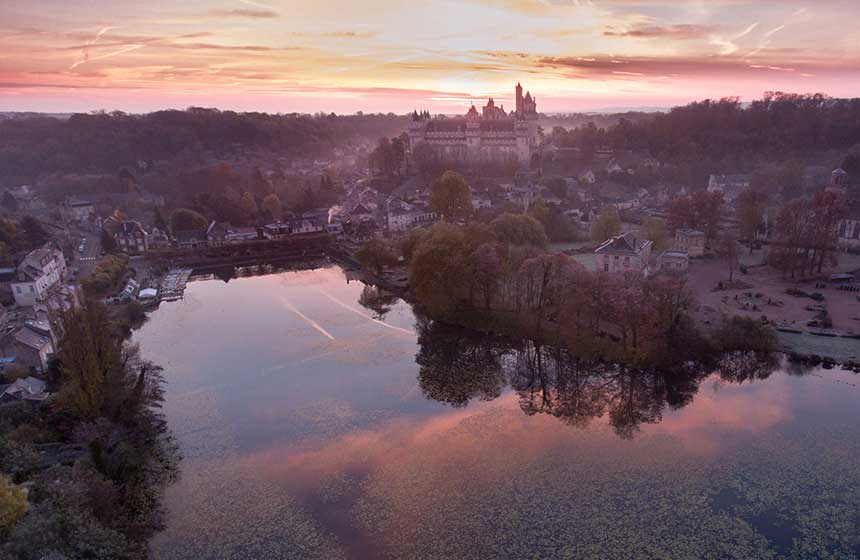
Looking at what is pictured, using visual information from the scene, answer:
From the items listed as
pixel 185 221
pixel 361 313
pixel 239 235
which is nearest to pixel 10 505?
pixel 361 313

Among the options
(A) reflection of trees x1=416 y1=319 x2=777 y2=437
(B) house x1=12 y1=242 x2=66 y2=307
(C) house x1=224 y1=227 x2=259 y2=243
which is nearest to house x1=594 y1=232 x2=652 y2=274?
(A) reflection of trees x1=416 y1=319 x2=777 y2=437

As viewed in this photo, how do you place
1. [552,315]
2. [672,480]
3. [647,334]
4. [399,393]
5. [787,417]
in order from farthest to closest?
→ 1. [552,315]
2. [647,334]
3. [399,393]
4. [787,417]
5. [672,480]

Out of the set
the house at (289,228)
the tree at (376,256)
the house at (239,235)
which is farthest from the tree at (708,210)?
the house at (239,235)

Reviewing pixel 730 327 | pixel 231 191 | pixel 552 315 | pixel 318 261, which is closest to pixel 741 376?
pixel 730 327

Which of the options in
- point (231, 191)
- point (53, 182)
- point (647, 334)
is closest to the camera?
point (647, 334)

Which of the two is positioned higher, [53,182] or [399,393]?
[53,182]

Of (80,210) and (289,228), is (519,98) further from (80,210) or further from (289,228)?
(80,210)

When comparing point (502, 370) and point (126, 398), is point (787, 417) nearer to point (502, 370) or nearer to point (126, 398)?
point (502, 370)
